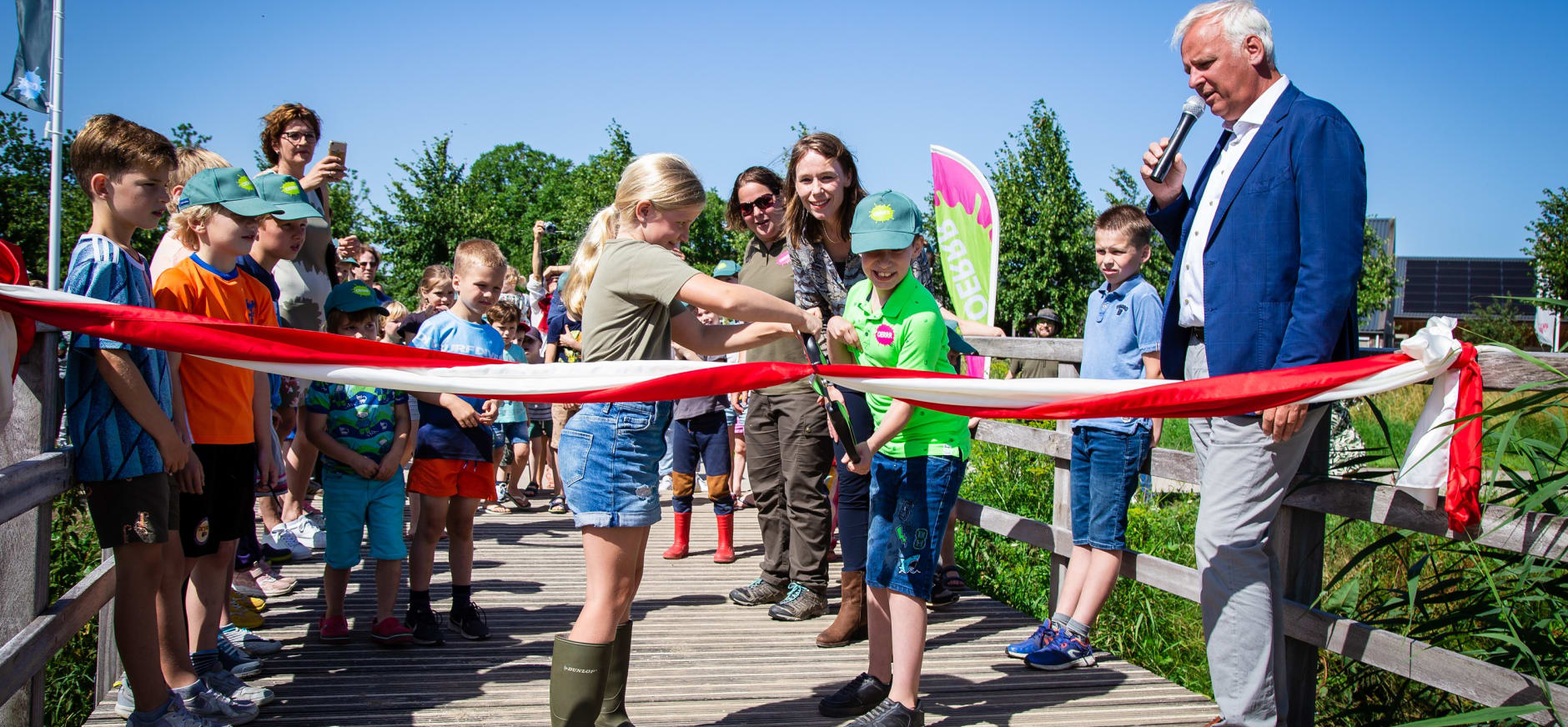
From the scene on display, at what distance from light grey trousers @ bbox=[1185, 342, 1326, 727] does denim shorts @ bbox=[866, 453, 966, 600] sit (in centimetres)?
82

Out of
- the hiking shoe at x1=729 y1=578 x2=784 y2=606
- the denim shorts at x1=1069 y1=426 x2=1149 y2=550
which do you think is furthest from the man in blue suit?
the hiking shoe at x1=729 y1=578 x2=784 y2=606

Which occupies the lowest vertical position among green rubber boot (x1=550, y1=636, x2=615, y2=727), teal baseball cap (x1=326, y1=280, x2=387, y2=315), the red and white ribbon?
green rubber boot (x1=550, y1=636, x2=615, y2=727)

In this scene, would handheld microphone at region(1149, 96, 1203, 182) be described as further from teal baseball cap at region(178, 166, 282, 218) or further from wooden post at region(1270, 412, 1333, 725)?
teal baseball cap at region(178, 166, 282, 218)

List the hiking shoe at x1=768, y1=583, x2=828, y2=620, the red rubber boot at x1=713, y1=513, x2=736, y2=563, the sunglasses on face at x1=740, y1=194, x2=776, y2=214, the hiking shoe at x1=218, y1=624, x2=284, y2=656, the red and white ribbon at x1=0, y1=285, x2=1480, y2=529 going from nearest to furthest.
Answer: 1. the red and white ribbon at x1=0, y1=285, x2=1480, y2=529
2. the hiking shoe at x1=218, y1=624, x2=284, y2=656
3. the hiking shoe at x1=768, y1=583, x2=828, y2=620
4. the sunglasses on face at x1=740, y1=194, x2=776, y2=214
5. the red rubber boot at x1=713, y1=513, x2=736, y2=563

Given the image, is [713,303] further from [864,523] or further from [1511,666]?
[1511,666]

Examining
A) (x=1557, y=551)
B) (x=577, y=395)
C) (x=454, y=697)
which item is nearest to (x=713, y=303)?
(x=577, y=395)

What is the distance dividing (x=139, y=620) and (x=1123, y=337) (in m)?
3.66

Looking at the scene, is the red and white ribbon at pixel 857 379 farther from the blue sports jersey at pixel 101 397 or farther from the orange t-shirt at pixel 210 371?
the orange t-shirt at pixel 210 371

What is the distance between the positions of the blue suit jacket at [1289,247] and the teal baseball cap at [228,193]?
3082 millimetres

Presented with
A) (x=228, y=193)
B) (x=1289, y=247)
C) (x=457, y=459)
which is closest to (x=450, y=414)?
(x=457, y=459)

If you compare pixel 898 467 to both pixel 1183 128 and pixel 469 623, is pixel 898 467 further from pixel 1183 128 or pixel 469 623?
pixel 469 623

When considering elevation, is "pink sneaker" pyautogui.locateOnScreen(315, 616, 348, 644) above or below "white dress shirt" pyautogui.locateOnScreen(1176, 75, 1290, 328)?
below

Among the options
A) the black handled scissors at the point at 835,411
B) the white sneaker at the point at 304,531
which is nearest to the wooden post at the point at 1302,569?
the black handled scissors at the point at 835,411

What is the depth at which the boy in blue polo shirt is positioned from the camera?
→ 4246 millimetres
